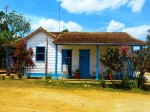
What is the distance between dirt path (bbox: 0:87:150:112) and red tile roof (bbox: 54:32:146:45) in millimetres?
5886

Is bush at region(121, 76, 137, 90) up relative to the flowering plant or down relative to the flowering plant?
down

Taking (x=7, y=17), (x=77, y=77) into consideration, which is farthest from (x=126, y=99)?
(x=7, y=17)

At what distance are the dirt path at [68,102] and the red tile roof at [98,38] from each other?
5.89 metres

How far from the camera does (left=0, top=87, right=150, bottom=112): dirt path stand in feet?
48.0

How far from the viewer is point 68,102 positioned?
16375 mm

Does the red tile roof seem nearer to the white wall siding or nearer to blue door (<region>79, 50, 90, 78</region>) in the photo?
the white wall siding

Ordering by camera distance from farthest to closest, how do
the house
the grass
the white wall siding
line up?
1. the white wall siding
2. the house
3. the grass

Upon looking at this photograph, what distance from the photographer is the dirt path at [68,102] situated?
14.6 m

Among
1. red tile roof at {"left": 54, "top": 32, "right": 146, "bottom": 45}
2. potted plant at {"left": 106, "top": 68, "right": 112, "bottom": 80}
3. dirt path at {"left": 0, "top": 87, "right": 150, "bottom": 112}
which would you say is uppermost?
red tile roof at {"left": 54, "top": 32, "right": 146, "bottom": 45}

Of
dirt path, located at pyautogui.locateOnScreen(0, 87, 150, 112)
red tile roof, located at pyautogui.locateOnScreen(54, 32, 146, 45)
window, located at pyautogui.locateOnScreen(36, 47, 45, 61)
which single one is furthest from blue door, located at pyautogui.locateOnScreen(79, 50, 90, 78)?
dirt path, located at pyautogui.locateOnScreen(0, 87, 150, 112)

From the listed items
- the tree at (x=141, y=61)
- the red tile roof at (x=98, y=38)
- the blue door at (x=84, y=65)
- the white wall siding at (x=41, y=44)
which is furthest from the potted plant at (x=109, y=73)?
the white wall siding at (x=41, y=44)

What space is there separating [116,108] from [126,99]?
3264mm

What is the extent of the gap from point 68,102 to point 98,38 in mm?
11643

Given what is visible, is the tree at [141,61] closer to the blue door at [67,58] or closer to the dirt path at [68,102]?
the dirt path at [68,102]
